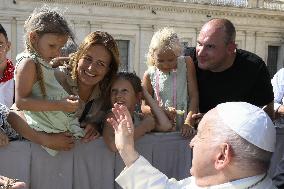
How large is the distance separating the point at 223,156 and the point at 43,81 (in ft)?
3.54

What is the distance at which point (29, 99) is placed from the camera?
6.98ft

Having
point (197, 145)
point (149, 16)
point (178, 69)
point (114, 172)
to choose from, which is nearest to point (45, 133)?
point (114, 172)

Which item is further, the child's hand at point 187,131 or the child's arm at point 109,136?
the child's hand at point 187,131

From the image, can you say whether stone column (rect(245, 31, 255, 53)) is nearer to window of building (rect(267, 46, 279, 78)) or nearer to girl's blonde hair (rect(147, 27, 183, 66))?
window of building (rect(267, 46, 279, 78))

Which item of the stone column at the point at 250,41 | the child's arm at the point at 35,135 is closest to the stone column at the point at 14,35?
the stone column at the point at 250,41

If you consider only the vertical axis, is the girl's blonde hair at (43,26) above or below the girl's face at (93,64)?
above

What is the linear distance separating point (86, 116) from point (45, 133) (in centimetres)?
29

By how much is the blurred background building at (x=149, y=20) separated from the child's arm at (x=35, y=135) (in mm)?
11940

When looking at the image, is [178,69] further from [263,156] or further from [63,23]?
[263,156]

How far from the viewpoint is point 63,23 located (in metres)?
2.30

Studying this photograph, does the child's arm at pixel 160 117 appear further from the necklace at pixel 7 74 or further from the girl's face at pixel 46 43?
the necklace at pixel 7 74

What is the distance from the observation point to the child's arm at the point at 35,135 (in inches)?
86.4

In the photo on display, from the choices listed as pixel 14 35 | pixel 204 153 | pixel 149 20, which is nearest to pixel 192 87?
pixel 204 153

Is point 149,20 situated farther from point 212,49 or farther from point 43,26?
point 43,26
